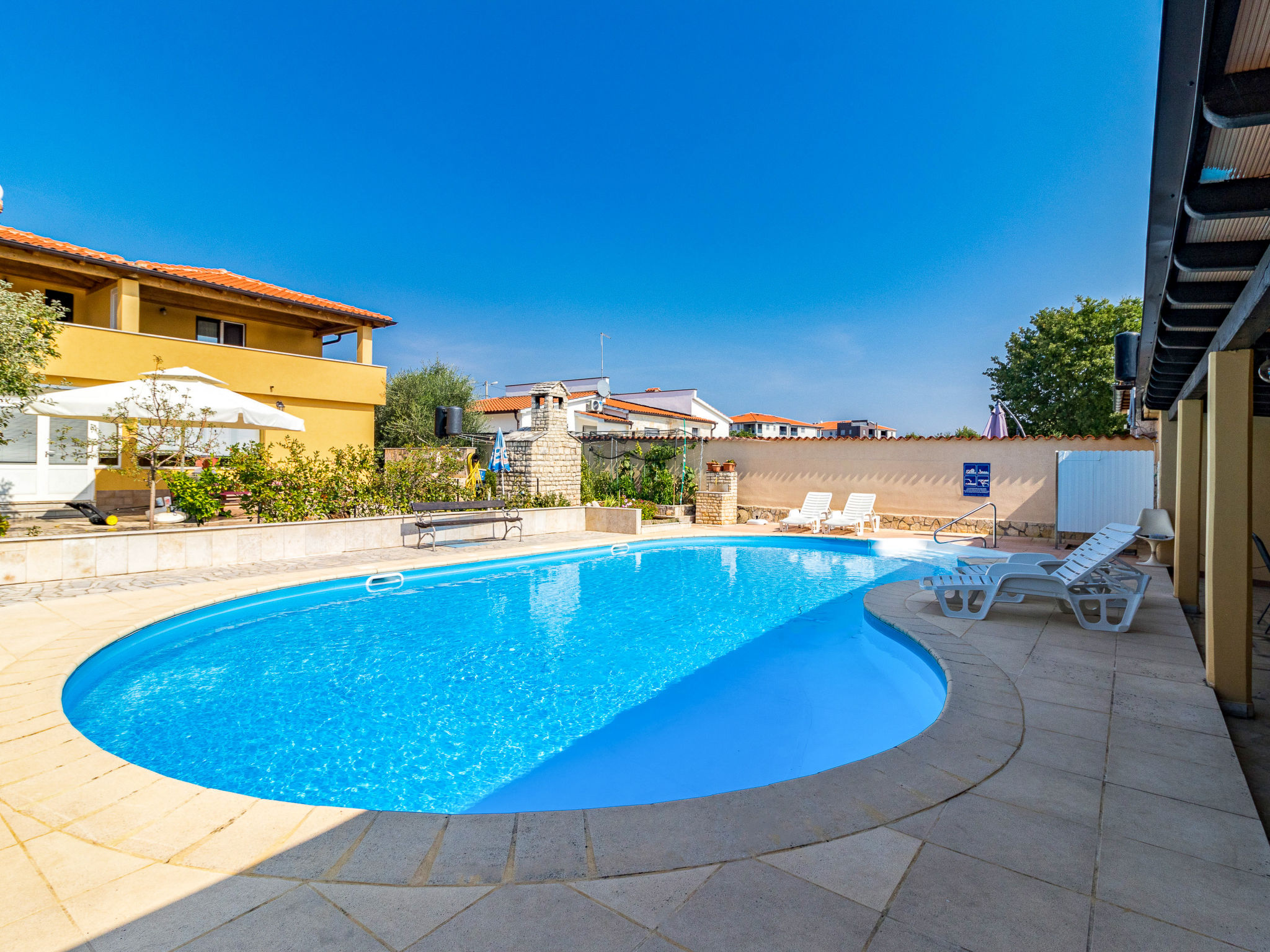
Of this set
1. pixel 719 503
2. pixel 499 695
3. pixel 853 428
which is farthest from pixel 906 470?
pixel 853 428

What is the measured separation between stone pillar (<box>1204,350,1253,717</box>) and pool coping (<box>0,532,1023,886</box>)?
1909 mm

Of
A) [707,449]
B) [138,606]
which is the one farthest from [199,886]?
[707,449]

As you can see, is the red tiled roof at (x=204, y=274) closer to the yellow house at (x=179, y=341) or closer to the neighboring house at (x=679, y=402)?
the yellow house at (x=179, y=341)

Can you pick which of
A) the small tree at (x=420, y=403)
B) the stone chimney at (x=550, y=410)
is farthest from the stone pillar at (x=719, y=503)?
the small tree at (x=420, y=403)

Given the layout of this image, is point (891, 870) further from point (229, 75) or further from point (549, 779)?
point (229, 75)

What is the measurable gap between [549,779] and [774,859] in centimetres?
209

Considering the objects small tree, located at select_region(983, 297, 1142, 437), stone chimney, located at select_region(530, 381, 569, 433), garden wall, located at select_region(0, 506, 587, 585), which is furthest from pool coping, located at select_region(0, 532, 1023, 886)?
small tree, located at select_region(983, 297, 1142, 437)

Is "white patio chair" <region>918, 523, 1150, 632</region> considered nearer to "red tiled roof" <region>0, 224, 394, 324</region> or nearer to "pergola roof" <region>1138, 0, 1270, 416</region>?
"pergola roof" <region>1138, 0, 1270, 416</region>

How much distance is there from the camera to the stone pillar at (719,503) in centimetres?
1598

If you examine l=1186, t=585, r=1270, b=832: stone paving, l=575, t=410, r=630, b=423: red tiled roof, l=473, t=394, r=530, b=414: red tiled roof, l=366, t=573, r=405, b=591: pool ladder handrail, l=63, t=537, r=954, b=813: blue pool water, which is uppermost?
l=473, t=394, r=530, b=414: red tiled roof

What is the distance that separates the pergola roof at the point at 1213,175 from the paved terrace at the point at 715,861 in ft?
8.27

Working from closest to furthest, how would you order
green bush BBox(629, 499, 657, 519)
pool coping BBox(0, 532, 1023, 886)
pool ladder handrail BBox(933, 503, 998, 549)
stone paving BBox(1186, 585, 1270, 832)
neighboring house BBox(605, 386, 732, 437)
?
1. pool coping BBox(0, 532, 1023, 886)
2. stone paving BBox(1186, 585, 1270, 832)
3. pool ladder handrail BBox(933, 503, 998, 549)
4. green bush BBox(629, 499, 657, 519)
5. neighboring house BBox(605, 386, 732, 437)

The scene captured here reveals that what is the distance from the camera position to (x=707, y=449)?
18031mm

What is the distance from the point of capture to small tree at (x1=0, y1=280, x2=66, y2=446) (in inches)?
318
